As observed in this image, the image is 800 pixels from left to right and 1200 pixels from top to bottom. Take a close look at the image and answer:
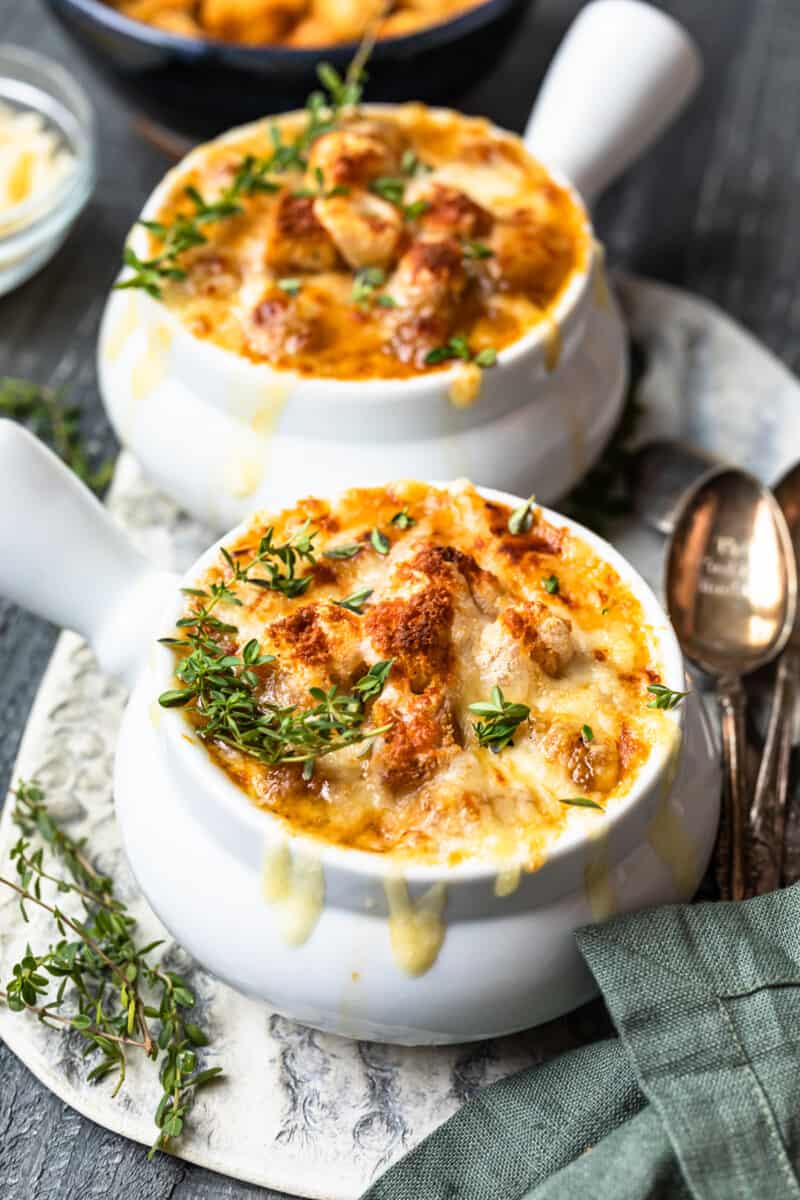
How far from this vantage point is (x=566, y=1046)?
1.73 m

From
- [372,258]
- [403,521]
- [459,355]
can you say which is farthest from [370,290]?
[403,521]

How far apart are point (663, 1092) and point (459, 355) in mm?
1003

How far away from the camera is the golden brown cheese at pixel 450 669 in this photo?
59.9 inches

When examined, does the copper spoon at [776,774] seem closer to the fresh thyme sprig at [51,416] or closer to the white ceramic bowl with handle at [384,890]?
the white ceramic bowl with handle at [384,890]

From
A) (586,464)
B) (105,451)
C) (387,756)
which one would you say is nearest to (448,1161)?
(387,756)

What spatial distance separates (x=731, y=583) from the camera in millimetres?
2168

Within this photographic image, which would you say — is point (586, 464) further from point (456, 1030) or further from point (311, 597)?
point (456, 1030)

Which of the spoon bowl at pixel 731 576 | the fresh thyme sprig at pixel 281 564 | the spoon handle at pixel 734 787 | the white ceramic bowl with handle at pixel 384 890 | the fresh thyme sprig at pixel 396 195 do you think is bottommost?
the spoon handle at pixel 734 787

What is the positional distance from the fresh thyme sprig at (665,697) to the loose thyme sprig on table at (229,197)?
0.94m

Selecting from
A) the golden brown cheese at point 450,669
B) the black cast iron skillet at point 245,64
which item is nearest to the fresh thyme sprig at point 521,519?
the golden brown cheese at point 450,669

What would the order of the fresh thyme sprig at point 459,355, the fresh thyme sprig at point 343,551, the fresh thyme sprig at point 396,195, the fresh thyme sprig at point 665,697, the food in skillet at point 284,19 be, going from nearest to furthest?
the fresh thyme sprig at point 665,697 < the fresh thyme sprig at point 343,551 < the fresh thyme sprig at point 459,355 < the fresh thyme sprig at point 396,195 < the food in skillet at point 284,19

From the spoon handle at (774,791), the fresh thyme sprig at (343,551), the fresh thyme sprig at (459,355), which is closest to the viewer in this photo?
the fresh thyme sprig at (343,551)

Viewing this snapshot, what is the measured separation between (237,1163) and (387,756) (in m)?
0.49

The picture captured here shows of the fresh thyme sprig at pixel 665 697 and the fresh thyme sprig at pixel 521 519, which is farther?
the fresh thyme sprig at pixel 521 519
